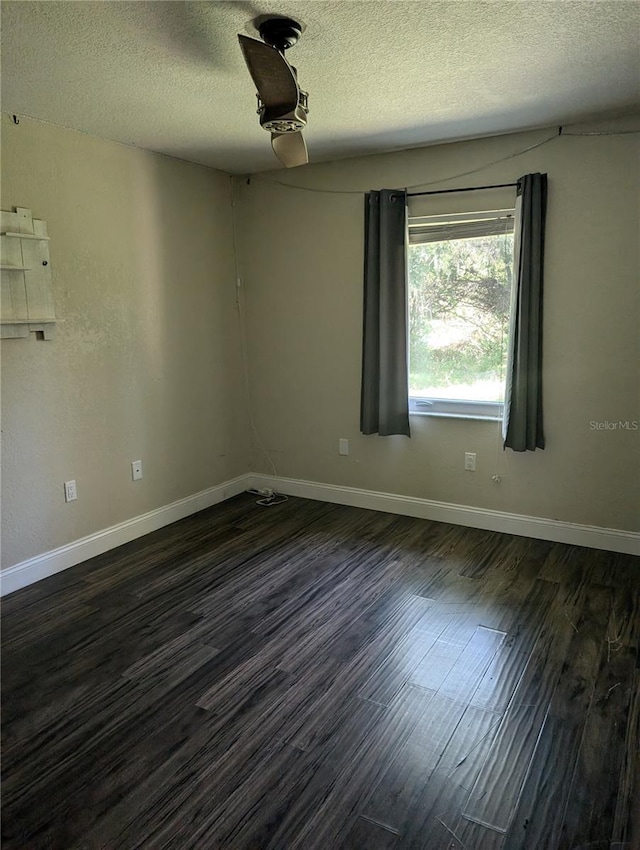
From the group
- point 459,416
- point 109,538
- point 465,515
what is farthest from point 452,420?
point 109,538

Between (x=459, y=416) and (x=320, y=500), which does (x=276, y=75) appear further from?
(x=320, y=500)

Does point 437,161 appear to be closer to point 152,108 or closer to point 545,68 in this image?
point 545,68

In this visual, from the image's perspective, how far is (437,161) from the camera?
3.64 m

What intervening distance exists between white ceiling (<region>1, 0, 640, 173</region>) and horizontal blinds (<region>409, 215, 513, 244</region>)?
0.51 meters

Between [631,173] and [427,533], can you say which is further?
[427,533]

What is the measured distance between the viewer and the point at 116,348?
355 cm

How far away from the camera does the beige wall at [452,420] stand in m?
3.23

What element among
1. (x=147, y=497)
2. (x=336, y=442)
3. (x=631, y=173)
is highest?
(x=631, y=173)

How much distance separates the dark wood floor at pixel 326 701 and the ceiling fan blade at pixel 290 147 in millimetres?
2166

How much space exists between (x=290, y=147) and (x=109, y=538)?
8.22ft

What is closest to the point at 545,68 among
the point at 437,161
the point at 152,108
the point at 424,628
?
the point at 437,161

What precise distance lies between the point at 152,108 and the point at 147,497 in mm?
2333

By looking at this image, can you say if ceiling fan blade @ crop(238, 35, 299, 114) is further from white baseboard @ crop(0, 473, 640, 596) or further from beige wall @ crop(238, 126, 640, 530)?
white baseboard @ crop(0, 473, 640, 596)

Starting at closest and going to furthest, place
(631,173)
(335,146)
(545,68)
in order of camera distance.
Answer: (545,68) → (631,173) → (335,146)
